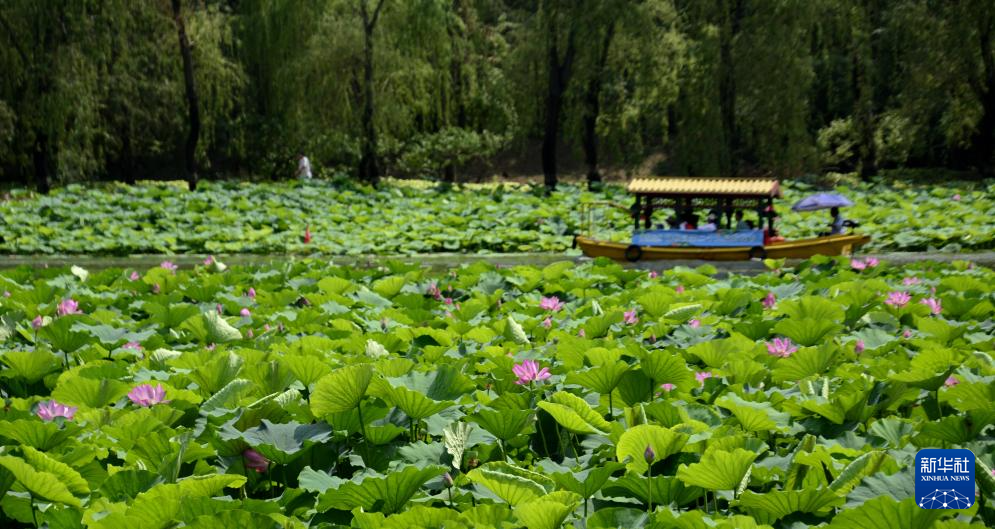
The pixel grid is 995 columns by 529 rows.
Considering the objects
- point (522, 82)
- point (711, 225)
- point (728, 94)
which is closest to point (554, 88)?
point (522, 82)

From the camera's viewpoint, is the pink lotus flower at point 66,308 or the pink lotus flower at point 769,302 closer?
the pink lotus flower at point 66,308

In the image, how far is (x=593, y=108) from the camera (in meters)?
18.4

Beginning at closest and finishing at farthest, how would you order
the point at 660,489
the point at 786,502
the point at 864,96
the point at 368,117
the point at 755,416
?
the point at 786,502
the point at 660,489
the point at 755,416
the point at 368,117
the point at 864,96

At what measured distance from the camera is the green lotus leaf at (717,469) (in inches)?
67.7

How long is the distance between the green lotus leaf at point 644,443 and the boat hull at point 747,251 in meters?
8.84

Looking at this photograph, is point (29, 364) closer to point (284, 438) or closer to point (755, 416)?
point (284, 438)

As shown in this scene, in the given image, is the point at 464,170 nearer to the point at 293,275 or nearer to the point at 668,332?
the point at 293,275

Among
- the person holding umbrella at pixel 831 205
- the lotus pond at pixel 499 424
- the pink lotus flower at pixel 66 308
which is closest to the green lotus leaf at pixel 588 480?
the lotus pond at pixel 499 424

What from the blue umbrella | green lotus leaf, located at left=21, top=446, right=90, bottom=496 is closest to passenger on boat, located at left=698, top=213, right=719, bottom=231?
the blue umbrella

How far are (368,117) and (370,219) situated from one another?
3.79 metres

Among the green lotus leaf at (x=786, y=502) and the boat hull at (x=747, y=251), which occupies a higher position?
the green lotus leaf at (x=786, y=502)

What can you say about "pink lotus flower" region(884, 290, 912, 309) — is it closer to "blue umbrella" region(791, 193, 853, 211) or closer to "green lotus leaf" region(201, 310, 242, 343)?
"green lotus leaf" region(201, 310, 242, 343)

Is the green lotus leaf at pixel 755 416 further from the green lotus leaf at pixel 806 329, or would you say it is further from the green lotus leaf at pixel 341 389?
the green lotus leaf at pixel 806 329

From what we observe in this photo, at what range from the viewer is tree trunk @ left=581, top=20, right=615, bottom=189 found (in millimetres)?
18156
